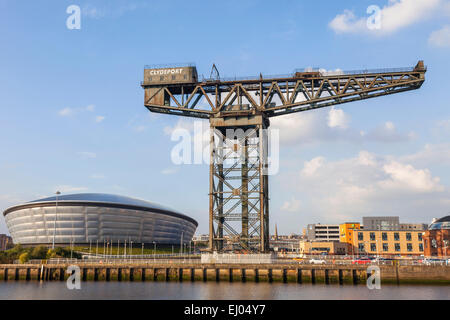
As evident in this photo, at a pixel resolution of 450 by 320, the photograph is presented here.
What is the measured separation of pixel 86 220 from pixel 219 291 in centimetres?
9630

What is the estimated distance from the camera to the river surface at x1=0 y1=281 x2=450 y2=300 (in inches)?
1773

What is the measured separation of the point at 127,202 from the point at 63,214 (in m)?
20.2

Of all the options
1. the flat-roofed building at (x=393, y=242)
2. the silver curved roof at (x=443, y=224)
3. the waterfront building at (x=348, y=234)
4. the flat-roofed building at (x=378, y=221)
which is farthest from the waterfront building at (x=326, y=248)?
the silver curved roof at (x=443, y=224)

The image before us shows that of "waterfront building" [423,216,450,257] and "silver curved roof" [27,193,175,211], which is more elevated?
"silver curved roof" [27,193,175,211]

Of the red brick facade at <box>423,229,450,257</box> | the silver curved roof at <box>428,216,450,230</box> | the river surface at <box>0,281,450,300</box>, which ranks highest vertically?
the silver curved roof at <box>428,216,450,230</box>

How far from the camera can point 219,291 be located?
1932 inches

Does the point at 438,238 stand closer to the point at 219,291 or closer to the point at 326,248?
the point at 326,248

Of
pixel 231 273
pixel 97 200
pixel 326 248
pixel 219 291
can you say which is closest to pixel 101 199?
pixel 97 200

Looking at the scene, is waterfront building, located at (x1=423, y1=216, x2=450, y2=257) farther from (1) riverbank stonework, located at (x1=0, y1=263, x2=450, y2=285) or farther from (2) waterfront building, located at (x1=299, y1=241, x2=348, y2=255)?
(1) riverbank stonework, located at (x1=0, y1=263, x2=450, y2=285)

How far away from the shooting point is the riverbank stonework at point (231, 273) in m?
56.4

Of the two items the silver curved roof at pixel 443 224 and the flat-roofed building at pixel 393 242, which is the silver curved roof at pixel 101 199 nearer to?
the flat-roofed building at pixel 393 242

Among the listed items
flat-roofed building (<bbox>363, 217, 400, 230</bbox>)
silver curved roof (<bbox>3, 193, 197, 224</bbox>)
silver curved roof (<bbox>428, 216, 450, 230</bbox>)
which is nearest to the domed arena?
silver curved roof (<bbox>3, 193, 197, 224</bbox>)

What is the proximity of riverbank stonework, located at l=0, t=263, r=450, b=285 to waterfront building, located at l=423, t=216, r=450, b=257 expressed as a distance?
6435 centimetres
